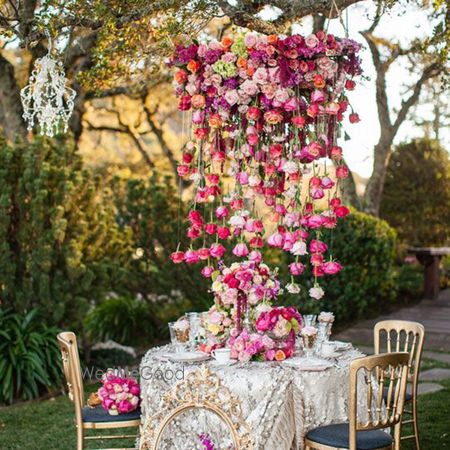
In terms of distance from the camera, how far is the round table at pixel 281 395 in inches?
156

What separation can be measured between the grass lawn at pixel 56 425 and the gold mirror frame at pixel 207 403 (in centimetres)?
264

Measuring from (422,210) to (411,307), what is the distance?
10.2 ft

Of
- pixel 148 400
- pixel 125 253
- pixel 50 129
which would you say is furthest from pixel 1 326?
pixel 148 400

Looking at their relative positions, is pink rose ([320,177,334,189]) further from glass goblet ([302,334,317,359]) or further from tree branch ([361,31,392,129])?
tree branch ([361,31,392,129])

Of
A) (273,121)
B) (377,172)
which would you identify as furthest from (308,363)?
(377,172)

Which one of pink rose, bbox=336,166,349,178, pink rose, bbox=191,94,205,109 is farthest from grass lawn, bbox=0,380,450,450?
pink rose, bbox=191,94,205,109

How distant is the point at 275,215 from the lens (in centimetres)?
449

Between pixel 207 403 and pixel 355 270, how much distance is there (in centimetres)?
722

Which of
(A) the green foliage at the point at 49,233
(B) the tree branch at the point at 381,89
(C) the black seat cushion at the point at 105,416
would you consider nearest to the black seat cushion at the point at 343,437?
(C) the black seat cushion at the point at 105,416

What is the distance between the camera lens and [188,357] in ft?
14.1

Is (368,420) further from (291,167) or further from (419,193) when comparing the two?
(419,193)

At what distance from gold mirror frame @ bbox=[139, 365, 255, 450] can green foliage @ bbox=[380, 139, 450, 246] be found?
39.0ft

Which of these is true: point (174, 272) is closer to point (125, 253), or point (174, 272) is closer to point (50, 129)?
point (125, 253)

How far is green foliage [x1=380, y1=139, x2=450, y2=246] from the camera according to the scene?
14.8m
